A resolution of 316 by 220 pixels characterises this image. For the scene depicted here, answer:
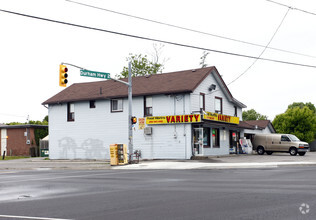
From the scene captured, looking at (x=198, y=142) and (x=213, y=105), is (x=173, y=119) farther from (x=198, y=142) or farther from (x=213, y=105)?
(x=213, y=105)

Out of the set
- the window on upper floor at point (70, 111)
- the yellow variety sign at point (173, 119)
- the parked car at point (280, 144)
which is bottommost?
the parked car at point (280, 144)

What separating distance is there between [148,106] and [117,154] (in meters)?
8.15

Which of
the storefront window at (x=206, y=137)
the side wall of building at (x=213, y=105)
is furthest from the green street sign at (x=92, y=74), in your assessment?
the storefront window at (x=206, y=137)

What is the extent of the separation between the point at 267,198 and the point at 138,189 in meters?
4.49

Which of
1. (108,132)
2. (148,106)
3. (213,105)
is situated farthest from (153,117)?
(213,105)

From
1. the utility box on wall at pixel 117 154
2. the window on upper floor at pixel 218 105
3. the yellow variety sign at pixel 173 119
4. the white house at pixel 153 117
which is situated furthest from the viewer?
the window on upper floor at pixel 218 105

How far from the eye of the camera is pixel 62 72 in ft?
73.4

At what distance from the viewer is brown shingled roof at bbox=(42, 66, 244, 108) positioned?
109 feet

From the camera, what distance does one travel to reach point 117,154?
27.4 meters

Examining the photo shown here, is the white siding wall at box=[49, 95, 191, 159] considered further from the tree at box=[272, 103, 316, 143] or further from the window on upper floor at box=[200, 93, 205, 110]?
the tree at box=[272, 103, 316, 143]

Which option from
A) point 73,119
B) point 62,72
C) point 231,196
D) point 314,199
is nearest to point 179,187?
point 231,196

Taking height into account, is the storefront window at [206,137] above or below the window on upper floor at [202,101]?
below

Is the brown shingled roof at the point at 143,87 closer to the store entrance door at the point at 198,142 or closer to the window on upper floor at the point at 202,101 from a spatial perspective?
the window on upper floor at the point at 202,101

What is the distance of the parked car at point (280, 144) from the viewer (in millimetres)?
37188
